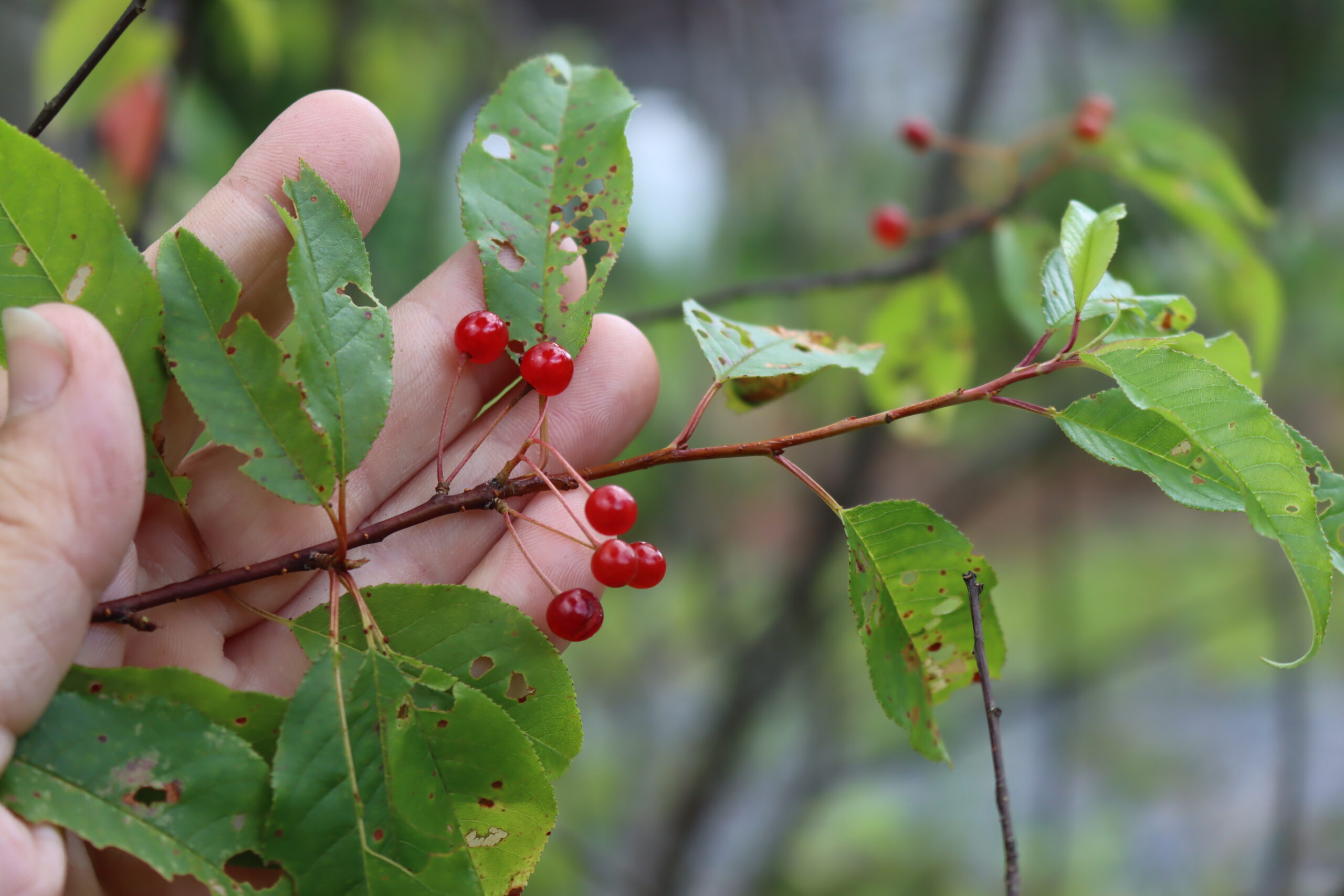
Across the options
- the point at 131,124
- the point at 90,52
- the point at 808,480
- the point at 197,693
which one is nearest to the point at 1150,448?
the point at 808,480

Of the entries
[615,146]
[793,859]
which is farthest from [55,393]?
[793,859]

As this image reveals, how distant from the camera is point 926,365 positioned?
1.56m

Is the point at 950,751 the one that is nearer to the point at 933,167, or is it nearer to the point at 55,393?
the point at 933,167

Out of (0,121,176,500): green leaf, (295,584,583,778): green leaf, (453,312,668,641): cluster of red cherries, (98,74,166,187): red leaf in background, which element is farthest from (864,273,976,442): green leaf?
(98,74,166,187): red leaf in background

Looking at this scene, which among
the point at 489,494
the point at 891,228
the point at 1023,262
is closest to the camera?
the point at 489,494

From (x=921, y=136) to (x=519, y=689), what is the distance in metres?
1.26

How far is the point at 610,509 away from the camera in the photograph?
0.83 m

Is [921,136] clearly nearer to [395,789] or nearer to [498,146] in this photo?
[498,146]

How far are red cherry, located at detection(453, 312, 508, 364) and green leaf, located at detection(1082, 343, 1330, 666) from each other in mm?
620

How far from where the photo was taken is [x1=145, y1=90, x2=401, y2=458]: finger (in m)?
0.96

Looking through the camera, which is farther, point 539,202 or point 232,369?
point 539,202

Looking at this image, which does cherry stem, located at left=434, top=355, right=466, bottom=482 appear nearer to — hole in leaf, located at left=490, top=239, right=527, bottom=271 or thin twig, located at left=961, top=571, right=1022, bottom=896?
hole in leaf, located at left=490, top=239, right=527, bottom=271

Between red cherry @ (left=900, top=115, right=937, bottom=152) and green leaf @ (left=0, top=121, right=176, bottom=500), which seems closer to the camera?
green leaf @ (left=0, top=121, right=176, bottom=500)

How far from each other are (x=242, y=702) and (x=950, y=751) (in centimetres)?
274
